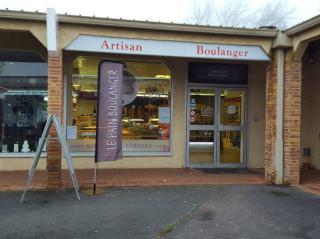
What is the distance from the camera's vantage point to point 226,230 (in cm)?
608

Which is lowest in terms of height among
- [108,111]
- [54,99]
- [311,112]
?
[108,111]

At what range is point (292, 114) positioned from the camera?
928cm

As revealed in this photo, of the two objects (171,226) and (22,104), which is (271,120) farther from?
(22,104)

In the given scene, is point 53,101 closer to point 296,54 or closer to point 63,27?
point 63,27

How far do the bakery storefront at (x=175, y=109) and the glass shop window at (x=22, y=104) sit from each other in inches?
27.0

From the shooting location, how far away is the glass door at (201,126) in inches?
448

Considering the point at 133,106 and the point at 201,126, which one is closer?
the point at 133,106

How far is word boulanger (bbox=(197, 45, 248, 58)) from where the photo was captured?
9102 mm

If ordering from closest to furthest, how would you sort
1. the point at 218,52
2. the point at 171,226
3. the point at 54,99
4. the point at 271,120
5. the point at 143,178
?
the point at 171,226 → the point at 54,99 → the point at 218,52 → the point at 271,120 → the point at 143,178

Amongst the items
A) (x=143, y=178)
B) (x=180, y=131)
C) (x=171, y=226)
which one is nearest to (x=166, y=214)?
(x=171, y=226)

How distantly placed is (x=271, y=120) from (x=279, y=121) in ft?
0.64

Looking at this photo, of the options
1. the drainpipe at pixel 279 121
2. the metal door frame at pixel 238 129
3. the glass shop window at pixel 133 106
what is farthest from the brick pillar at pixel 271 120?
the glass shop window at pixel 133 106

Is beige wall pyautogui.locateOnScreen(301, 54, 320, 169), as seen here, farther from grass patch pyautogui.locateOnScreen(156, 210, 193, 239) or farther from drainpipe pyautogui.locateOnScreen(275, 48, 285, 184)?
grass patch pyautogui.locateOnScreen(156, 210, 193, 239)

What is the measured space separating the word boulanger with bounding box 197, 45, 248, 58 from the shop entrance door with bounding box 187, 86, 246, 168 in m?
2.24
